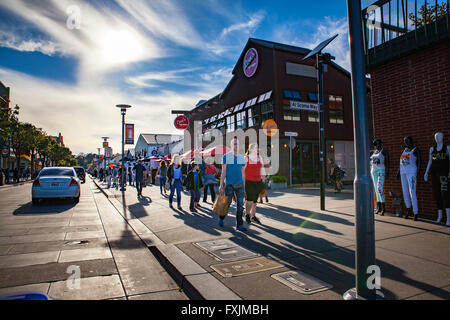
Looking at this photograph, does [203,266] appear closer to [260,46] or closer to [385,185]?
[385,185]

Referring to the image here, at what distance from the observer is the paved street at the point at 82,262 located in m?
3.31

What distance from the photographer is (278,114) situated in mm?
20375

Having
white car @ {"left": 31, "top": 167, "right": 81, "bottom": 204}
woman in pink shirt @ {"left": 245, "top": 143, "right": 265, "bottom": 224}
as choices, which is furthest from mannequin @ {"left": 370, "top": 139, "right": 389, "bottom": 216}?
white car @ {"left": 31, "top": 167, "right": 81, "bottom": 204}

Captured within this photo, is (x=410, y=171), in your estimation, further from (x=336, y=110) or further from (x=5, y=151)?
(x=5, y=151)

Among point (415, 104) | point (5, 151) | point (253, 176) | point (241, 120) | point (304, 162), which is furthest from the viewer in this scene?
point (5, 151)

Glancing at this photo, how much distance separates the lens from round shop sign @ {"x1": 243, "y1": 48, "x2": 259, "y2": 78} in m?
22.7

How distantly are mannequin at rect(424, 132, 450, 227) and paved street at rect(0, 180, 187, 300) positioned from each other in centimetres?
560

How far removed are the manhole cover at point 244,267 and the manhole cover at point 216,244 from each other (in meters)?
0.79

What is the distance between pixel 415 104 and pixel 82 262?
25.3ft

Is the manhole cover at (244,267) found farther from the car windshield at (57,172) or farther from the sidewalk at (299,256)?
the car windshield at (57,172)

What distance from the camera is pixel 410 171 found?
6.35 metres

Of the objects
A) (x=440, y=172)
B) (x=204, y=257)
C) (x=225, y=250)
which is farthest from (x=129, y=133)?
(x=440, y=172)

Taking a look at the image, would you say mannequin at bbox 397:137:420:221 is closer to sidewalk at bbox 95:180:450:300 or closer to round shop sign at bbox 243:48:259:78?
sidewalk at bbox 95:180:450:300

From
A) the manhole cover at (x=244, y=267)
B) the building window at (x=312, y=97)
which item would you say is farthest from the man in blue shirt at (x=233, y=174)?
the building window at (x=312, y=97)
